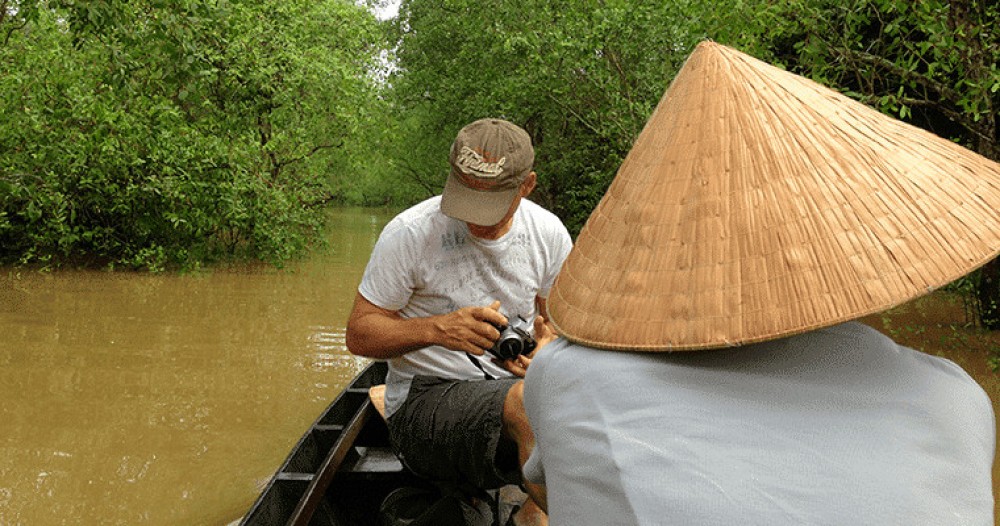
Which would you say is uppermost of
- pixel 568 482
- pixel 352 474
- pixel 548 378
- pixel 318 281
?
pixel 548 378

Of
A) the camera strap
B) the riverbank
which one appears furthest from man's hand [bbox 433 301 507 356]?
the riverbank

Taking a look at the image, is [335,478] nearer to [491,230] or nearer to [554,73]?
[491,230]

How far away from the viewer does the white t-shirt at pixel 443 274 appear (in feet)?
9.77

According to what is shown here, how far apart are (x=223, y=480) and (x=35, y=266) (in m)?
9.92

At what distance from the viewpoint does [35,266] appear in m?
14.5

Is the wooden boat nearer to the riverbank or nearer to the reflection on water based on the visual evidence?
the reflection on water

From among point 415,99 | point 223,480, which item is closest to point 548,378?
point 223,480

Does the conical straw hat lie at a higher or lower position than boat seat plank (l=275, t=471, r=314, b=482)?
higher

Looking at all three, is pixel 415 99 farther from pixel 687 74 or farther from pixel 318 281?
pixel 687 74

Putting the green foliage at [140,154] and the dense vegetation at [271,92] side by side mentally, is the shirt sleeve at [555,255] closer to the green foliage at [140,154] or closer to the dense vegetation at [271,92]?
the dense vegetation at [271,92]

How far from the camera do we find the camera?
109 inches

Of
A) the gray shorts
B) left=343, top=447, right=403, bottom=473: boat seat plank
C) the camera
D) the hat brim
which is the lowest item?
left=343, top=447, right=403, bottom=473: boat seat plank

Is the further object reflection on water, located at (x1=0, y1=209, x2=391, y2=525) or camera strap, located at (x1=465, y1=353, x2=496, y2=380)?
reflection on water, located at (x1=0, y1=209, x2=391, y2=525)

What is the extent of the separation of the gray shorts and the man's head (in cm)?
55
